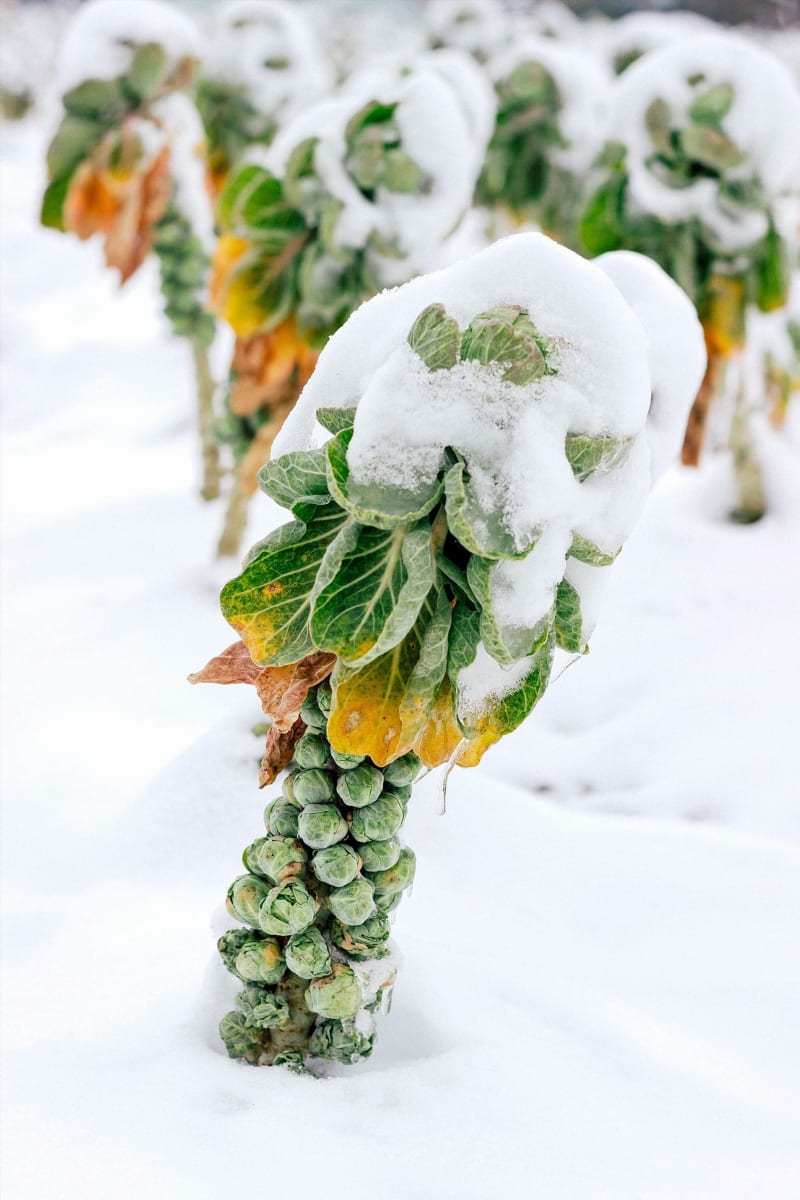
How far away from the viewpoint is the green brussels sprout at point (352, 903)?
0.69 meters

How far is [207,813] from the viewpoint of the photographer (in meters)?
1.07

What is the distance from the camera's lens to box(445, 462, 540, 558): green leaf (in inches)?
22.6

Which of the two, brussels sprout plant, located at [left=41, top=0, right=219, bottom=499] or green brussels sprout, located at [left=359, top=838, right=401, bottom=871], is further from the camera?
brussels sprout plant, located at [left=41, top=0, right=219, bottom=499]

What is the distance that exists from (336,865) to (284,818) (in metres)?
0.06

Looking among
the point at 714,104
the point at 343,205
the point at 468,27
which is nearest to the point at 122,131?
the point at 343,205

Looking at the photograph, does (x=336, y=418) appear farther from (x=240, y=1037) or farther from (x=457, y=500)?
(x=240, y=1037)

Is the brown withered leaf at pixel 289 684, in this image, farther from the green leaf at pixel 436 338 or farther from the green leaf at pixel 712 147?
the green leaf at pixel 712 147

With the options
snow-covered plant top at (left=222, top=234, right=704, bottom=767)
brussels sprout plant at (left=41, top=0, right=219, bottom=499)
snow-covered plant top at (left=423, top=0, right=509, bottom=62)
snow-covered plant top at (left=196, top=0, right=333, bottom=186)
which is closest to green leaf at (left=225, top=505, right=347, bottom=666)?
snow-covered plant top at (left=222, top=234, right=704, bottom=767)

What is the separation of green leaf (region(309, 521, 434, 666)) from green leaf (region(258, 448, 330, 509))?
0.12 ft

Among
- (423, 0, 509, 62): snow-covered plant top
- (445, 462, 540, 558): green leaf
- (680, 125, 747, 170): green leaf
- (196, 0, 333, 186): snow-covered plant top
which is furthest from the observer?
(423, 0, 509, 62): snow-covered plant top

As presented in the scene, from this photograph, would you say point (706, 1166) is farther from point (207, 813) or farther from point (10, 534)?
point (10, 534)

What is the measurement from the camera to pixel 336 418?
65 cm

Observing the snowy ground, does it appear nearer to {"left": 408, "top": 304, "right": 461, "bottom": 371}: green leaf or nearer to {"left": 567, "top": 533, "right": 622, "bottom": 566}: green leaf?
{"left": 567, "top": 533, "right": 622, "bottom": 566}: green leaf

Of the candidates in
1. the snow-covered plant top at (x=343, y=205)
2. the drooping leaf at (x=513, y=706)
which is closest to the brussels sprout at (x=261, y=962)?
the drooping leaf at (x=513, y=706)
